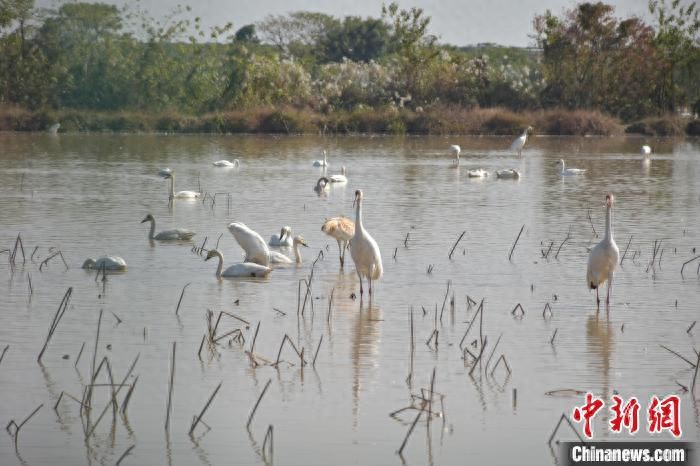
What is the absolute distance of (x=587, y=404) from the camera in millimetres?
7477

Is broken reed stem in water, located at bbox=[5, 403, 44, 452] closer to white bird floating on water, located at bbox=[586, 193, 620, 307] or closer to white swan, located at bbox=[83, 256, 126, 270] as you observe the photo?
white swan, located at bbox=[83, 256, 126, 270]

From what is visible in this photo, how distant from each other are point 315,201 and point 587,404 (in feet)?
42.8

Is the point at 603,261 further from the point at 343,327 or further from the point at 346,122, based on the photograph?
the point at 346,122

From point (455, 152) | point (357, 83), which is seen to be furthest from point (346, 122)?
point (455, 152)

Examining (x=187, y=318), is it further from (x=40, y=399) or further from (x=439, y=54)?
(x=439, y=54)

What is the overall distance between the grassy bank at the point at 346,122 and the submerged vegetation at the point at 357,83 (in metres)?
0.05

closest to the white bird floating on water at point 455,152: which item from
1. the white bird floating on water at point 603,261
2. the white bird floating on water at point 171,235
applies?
the white bird floating on water at point 171,235

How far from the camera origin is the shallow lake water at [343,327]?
6984mm

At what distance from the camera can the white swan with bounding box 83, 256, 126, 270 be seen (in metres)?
11.9

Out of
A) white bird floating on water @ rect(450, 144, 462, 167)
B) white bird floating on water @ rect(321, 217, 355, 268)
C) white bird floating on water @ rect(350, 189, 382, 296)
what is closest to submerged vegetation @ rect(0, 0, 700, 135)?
white bird floating on water @ rect(450, 144, 462, 167)

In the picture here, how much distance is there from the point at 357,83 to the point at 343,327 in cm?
3891

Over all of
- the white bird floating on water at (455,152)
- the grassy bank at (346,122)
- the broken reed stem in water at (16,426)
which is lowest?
the broken reed stem in water at (16,426)

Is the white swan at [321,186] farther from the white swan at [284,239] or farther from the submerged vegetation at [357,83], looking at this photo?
the submerged vegetation at [357,83]

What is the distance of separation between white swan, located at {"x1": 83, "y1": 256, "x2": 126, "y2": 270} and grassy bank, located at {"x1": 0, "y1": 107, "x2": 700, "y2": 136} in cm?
3067
